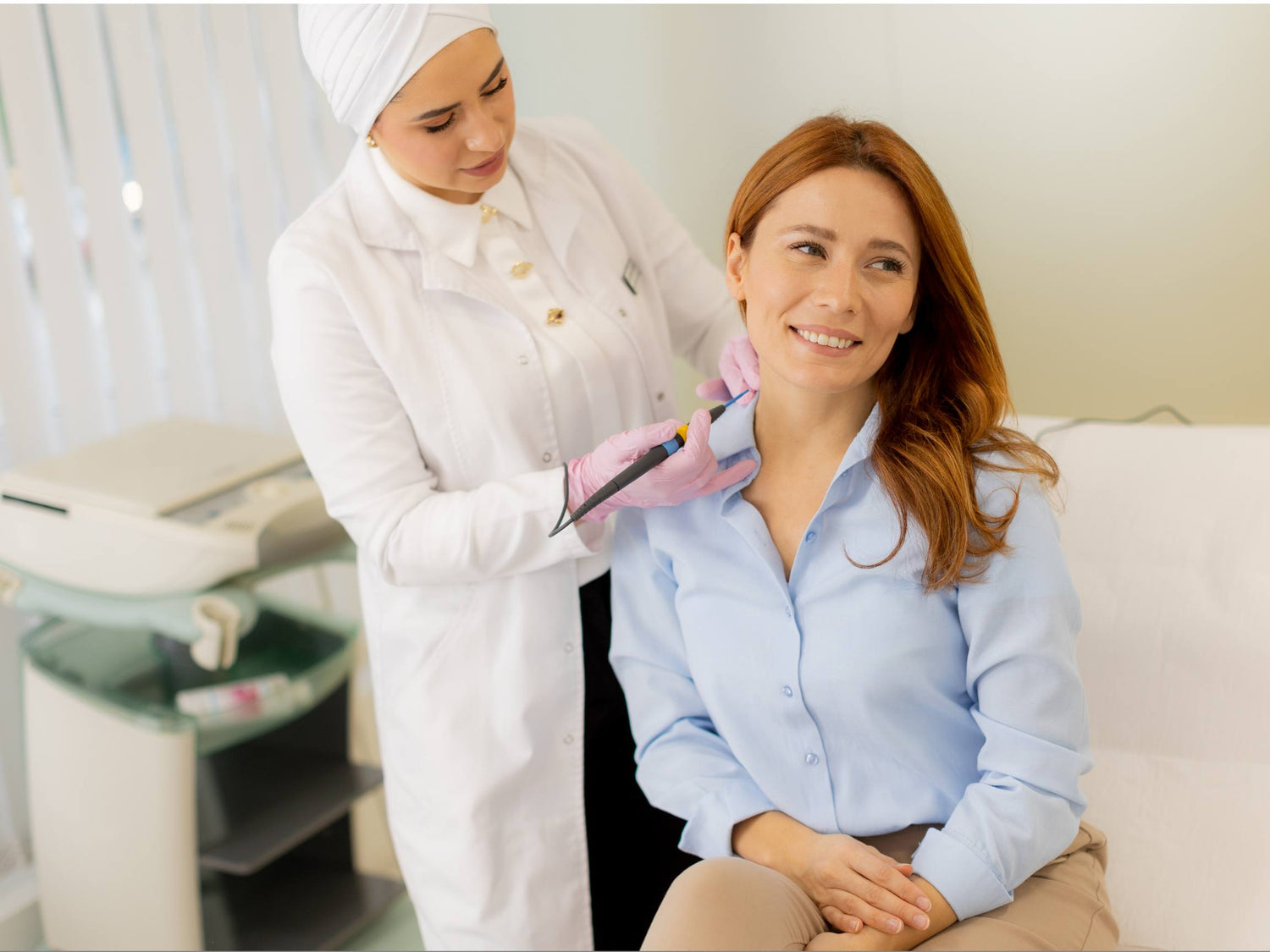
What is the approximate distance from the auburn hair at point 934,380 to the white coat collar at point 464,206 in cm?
31

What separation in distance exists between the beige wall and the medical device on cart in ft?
4.03

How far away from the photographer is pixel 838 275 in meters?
1.29

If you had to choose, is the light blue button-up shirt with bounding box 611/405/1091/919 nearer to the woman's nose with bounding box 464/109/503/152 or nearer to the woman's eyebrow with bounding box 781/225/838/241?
the woman's eyebrow with bounding box 781/225/838/241

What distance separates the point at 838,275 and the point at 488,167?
19.1 inches

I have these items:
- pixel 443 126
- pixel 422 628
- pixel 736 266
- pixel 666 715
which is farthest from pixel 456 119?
pixel 666 715

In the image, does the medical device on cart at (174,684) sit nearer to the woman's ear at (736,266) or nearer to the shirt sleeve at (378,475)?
the shirt sleeve at (378,475)

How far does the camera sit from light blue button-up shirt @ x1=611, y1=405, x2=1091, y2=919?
1.22m

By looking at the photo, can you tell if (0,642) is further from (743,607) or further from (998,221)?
(998,221)

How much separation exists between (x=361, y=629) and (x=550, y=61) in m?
1.28

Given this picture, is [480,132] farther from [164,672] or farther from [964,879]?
[164,672]

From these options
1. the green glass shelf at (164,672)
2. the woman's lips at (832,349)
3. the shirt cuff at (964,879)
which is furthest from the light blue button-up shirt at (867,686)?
the green glass shelf at (164,672)

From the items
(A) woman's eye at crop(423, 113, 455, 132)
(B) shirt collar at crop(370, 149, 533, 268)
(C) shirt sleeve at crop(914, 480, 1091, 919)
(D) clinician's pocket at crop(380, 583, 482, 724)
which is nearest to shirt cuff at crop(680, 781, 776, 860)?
(C) shirt sleeve at crop(914, 480, 1091, 919)

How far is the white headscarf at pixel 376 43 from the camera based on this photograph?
134 cm

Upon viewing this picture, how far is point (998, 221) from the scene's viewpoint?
1982 millimetres
